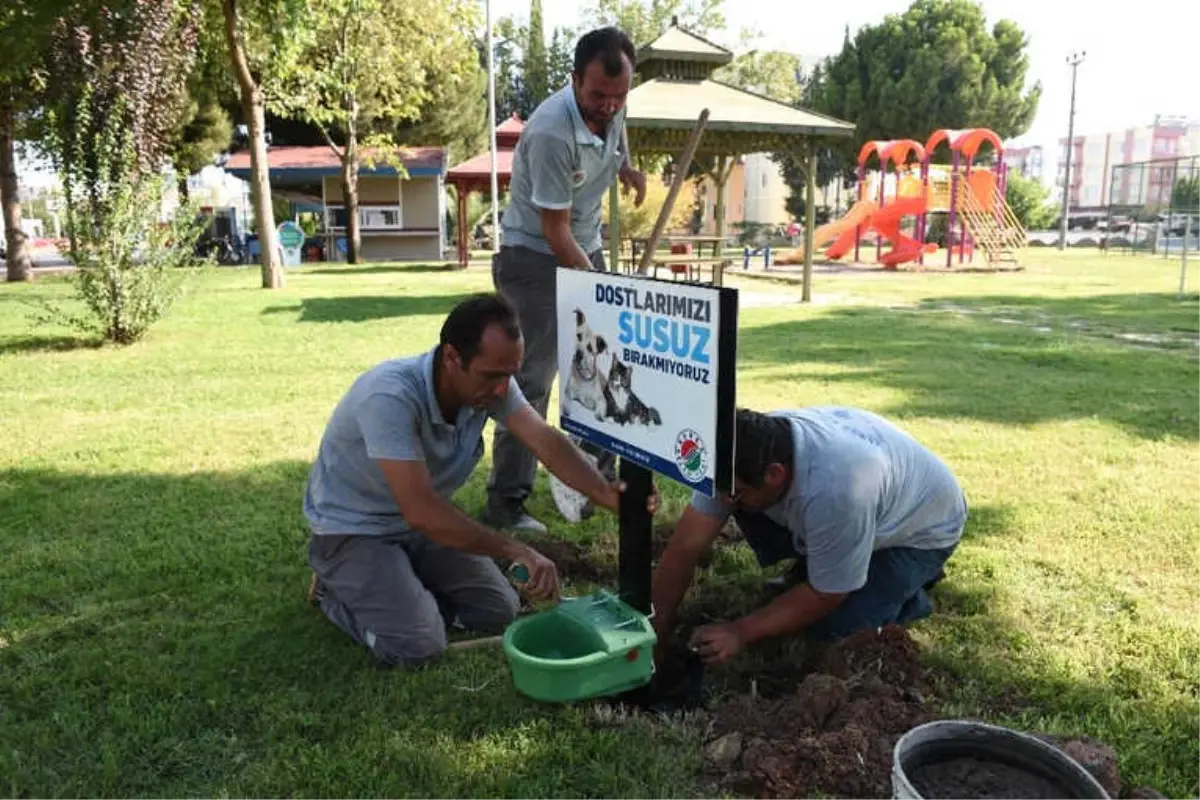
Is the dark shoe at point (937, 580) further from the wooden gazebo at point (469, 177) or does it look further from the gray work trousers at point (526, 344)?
the wooden gazebo at point (469, 177)

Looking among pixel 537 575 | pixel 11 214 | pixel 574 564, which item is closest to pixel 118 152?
pixel 574 564

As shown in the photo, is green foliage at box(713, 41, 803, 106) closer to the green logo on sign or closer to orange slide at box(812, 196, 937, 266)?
orange slide at box(812, 196, 937, 266)

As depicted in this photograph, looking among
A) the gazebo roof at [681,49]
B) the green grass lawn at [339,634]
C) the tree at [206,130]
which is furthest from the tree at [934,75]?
the green grass lawn at [339,634]

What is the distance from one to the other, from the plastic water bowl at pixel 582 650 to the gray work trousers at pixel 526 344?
1343 millimetres

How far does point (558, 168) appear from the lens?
348cm

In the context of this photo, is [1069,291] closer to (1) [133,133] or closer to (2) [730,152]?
(2) [730,152]

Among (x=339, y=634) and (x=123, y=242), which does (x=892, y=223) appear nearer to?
(x=123, y=242)

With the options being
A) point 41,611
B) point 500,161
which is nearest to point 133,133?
point 41,611

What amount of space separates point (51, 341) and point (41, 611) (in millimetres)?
6895

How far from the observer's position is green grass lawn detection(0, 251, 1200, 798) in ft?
7.43

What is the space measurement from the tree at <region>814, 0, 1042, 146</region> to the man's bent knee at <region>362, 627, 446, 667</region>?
3883 centimetres

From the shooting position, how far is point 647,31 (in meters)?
43.8

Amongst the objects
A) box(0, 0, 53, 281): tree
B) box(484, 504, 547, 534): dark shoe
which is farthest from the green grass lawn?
box(0, 0, 53, 281): tree

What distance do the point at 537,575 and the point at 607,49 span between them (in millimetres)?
1793
